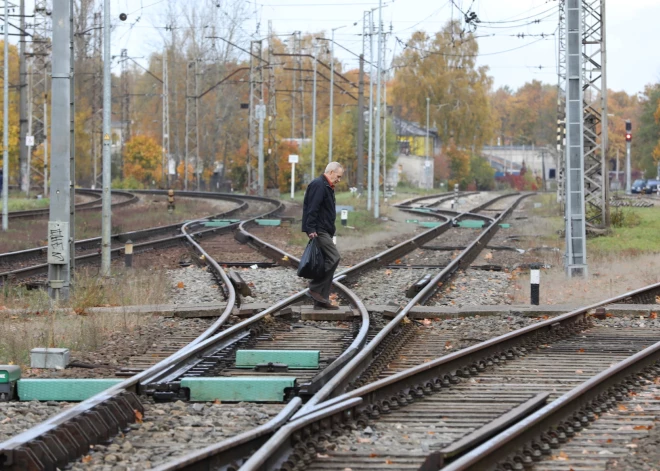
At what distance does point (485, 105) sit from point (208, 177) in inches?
1102

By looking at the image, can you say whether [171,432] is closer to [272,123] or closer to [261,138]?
[261,138]

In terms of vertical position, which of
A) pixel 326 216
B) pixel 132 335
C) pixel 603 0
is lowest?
pixel 132 335

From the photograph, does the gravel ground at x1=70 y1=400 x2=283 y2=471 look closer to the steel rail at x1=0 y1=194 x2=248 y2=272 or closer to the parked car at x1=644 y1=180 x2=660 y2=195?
the steel rail at x1=0 y1=194 x2=248 y2=272

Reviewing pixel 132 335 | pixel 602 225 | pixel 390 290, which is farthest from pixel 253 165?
pixel 132 335

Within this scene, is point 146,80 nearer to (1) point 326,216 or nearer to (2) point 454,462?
(1) point 326,216

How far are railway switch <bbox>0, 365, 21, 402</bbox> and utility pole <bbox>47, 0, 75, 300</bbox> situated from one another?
20.8ft

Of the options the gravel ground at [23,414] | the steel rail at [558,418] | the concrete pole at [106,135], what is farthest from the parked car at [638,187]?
the gravel ground at [23,414]

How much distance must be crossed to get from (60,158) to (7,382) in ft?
22.6

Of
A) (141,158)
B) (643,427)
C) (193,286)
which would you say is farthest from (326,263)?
(141,158)

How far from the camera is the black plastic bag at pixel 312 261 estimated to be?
1298cm

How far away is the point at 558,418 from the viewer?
7457 millimetres

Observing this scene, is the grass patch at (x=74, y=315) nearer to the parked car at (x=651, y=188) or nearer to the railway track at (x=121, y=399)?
the railway track at (x=121, y=399)

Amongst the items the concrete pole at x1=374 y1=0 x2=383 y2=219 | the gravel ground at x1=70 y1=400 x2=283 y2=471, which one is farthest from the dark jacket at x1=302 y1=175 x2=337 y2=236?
the concrete pole at x1=374 y1=0 x2=383 y2=219

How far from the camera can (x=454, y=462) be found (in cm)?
591
